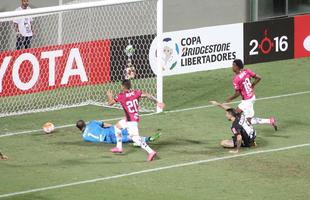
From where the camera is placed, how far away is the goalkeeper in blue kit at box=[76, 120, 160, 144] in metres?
21.7

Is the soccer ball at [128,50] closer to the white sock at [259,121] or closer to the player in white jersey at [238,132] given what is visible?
the white sock at [259,121]

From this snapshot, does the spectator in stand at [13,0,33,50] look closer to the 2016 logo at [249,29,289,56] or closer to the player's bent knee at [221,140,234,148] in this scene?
the 2016 logo at [249,29,289,56]

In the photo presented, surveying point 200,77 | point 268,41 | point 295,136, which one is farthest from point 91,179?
point 268,41

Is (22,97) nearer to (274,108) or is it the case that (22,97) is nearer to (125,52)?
(125,52)

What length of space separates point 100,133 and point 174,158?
215 cm

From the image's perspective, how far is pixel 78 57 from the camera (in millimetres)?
25375

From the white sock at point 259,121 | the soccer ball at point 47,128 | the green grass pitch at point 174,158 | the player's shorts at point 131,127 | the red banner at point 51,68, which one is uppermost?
the red banner at point 51,68

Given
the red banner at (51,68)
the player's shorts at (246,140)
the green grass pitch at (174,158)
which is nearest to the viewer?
the green grass pitch at (174,158)

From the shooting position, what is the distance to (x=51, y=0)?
29.9 metres

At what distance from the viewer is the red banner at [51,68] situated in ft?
79.7

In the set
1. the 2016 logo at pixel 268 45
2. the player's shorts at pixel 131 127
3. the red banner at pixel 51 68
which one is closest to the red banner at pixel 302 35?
the 2016 logo at pixel 268 45

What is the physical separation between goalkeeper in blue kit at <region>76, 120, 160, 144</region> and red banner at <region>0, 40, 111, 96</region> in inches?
120

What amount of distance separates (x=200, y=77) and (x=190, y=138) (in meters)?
6.93

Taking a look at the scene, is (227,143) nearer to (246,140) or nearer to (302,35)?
(246,140)
